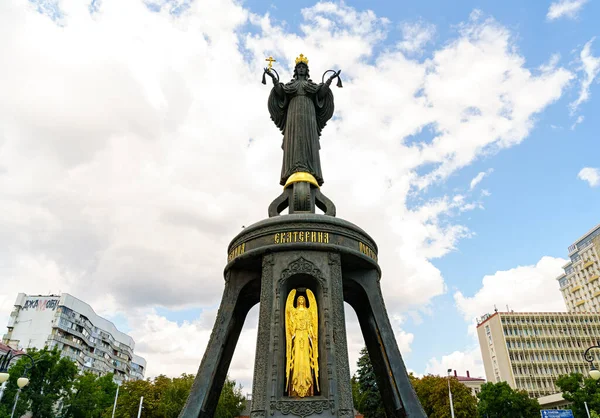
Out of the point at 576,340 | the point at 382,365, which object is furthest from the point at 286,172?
the point at 576,340

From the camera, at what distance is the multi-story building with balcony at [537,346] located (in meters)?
68.3

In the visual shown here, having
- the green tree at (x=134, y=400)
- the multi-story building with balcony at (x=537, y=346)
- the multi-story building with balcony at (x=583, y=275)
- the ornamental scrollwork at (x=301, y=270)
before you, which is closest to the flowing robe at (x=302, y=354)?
the ornamental scrollwork at (x=301, y=270)

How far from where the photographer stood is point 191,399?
586 inches

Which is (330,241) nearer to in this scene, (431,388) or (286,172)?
(286,172)

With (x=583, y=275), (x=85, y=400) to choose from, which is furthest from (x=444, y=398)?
(x=583, y=275)

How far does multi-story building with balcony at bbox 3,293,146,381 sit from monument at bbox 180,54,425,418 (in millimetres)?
45988

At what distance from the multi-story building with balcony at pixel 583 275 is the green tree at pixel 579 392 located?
179 ft

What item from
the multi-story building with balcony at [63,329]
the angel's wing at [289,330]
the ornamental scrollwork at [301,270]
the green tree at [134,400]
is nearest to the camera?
the angel's wing at [289,330]

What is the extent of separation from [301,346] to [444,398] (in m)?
36.7

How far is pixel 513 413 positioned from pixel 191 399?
42108 mm

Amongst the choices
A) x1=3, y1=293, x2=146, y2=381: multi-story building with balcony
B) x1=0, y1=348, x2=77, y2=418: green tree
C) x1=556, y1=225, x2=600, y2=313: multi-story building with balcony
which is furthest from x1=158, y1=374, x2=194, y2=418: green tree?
x1=556, y1=225, x2=600, y2=313: multi-story building with balcony

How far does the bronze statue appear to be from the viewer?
18969 mm

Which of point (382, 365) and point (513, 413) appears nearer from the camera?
point (382, 365)

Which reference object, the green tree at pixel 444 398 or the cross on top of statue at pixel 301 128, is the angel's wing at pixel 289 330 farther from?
the green tree at pixel 444 398
